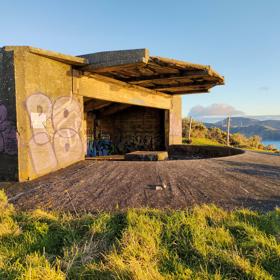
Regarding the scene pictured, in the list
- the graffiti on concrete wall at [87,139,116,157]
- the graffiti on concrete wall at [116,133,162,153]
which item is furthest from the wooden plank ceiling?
the graffiti on concrete wall at [87,139,116,157]

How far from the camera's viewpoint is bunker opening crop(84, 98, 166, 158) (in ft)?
50.6

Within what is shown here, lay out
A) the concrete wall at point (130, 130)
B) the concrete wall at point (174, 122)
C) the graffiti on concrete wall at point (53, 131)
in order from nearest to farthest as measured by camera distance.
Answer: the graffiti on concrete wall at point (53, 131), the concrete wall at point (174, 122), the concrete wall at point (130, 130)

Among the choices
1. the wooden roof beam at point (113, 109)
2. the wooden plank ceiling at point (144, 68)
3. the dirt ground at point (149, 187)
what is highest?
the wooden plank ceiling at point (144, 68)

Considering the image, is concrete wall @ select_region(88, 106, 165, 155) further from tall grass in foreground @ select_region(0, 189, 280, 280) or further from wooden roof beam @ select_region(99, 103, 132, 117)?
tall grass in foreground @ select_region(0, 189, 280, 280)

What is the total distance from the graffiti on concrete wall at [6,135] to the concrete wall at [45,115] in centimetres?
19

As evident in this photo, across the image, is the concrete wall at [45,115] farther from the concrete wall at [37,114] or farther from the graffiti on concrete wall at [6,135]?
the graffiti on concrete wall at [6,135]

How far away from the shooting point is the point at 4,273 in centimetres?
279

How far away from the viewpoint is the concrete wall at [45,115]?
21.8 feet

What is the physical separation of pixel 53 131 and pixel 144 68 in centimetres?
406

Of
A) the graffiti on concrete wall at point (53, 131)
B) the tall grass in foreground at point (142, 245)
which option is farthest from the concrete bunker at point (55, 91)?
the tall grass in foreground at point (142, 245)

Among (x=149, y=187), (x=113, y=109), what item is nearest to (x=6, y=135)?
(x=149, y=187)

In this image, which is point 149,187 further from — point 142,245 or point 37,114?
point 37,114

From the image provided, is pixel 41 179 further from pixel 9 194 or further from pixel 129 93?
pixel 129 93

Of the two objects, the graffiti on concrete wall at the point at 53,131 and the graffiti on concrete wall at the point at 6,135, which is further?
the graffiti on concrete wall at the point at 53,131
